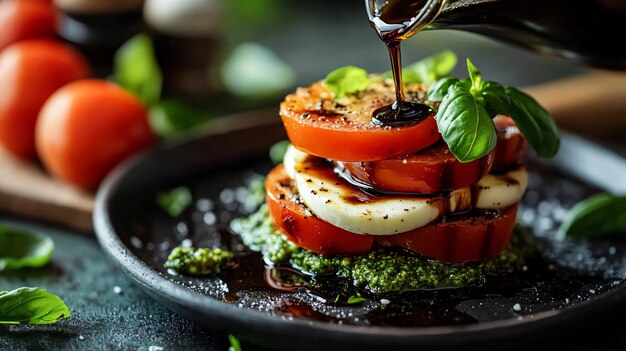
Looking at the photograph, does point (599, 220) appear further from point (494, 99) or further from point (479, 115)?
point (479, 115)

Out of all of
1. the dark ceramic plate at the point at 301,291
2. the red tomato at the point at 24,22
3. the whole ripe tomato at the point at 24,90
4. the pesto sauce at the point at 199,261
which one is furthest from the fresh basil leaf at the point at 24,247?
the red tomato at the point at 24,22

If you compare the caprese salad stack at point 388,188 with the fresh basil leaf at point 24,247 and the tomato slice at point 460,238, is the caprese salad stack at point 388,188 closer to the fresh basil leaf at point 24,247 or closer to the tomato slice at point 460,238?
the tomato slice at point 460,238

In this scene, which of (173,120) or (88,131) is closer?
(88,131)

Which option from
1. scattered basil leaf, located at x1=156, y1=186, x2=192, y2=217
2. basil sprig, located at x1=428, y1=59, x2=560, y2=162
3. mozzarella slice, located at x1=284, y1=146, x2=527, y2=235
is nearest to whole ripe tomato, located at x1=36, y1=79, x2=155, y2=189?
scattered basil leaf, located at x1=156, y1=186, x2=192, y2=217

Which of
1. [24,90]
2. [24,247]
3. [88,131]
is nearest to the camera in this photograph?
[24,247]

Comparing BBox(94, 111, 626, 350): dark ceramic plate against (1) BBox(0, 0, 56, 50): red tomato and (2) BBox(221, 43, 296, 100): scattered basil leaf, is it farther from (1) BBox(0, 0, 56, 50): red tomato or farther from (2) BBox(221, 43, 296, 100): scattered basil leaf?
(1) BBox(0, 0, 56, 50): red tomato

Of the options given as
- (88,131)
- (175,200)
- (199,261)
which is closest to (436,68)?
(199,261)

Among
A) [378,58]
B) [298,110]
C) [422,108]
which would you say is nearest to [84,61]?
[378,58]
